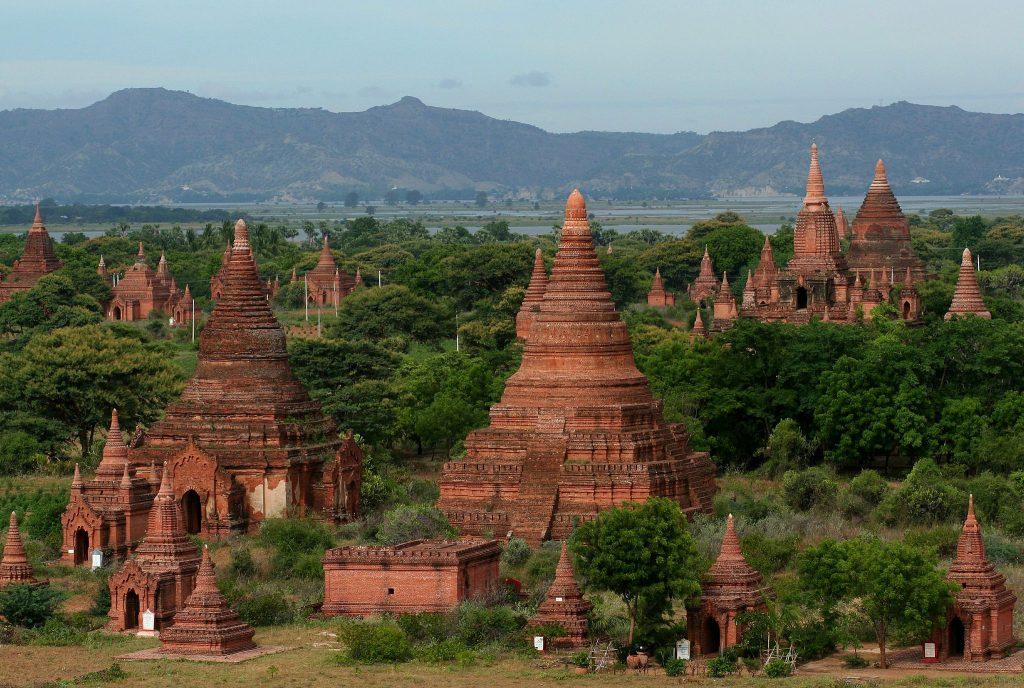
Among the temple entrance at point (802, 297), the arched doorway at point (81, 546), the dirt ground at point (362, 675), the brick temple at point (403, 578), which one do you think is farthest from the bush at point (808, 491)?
the temple entrance at point (802, 297)

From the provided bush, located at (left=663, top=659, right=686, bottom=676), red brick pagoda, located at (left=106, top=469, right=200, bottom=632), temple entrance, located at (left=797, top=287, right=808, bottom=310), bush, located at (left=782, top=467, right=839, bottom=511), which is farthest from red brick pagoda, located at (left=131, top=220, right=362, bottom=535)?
temple entrance, located at (left=797, top=287, right=808, bottom=310)

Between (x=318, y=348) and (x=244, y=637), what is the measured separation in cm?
2303

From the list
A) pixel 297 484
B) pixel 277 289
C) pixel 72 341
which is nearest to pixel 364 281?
pixel 277 289

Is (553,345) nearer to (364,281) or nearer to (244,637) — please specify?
(244,637)

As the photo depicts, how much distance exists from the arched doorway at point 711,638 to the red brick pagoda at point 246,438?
492 inches

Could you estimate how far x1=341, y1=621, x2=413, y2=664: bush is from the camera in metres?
38.1

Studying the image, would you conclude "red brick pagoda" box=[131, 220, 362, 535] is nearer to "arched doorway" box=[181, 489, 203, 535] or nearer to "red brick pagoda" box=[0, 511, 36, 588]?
"arched doorway" box=[181, 489, 203, 535]

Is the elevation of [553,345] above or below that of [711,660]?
above

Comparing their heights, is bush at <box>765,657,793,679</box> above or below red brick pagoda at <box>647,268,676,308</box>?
below

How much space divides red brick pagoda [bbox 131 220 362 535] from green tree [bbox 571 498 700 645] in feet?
35.7

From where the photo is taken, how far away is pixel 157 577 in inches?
1635

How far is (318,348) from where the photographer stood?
61969 mm

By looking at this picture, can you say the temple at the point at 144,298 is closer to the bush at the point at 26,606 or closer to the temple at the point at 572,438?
the temple at the point at 572,438

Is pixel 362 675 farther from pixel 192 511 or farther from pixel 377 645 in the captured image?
pixel 192 511
